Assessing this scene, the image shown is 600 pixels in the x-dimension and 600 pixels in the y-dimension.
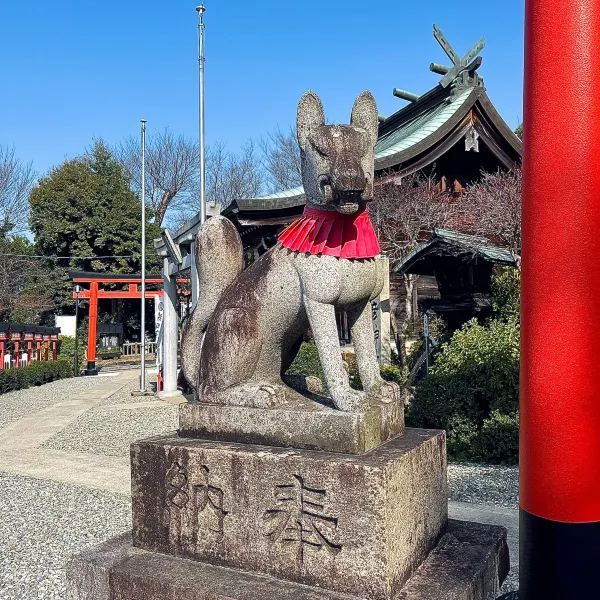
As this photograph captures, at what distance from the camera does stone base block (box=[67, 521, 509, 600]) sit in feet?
6.96

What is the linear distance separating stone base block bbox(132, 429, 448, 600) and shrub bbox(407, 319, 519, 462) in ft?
13.9

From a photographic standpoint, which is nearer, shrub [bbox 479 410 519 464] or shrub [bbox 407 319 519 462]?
shrub [bbox 479 410 519 464]

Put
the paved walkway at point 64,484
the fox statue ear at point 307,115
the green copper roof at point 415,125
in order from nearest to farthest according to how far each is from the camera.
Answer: the fox statue ear at point 307,115, the paved walkway at point 64,484, the green copper roof at point 415,125

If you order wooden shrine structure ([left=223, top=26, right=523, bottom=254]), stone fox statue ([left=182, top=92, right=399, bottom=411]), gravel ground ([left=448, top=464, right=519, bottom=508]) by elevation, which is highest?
wooden shrine structure ([left=223, top=26, right=523, bottom=254])

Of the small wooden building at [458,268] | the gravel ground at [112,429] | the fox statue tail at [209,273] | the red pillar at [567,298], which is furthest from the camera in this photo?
the gravel ground at [112,429]

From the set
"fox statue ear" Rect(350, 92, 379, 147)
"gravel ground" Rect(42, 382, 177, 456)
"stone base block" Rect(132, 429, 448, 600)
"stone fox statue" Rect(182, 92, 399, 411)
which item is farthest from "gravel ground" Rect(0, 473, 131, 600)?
"fox statue ear" Rect(350, 92, 379, 147)

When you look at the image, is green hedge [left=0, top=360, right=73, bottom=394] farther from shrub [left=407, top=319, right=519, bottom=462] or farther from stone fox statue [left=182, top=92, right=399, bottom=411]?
stone fox statue [left=182, top=92, right=399, bottom=411]

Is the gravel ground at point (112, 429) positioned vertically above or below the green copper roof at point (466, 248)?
below

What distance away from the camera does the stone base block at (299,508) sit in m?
2.05

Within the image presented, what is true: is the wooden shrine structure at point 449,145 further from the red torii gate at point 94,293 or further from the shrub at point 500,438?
the red torii gate at point 94,293

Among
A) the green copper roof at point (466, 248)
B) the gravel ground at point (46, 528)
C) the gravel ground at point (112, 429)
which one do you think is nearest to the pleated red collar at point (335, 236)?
the gravel ground at point (46, 528)

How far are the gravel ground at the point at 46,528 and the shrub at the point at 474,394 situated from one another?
11.9 feet

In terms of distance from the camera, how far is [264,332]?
2.61 m

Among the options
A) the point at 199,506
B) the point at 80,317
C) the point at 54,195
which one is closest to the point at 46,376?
the point at 80,317
